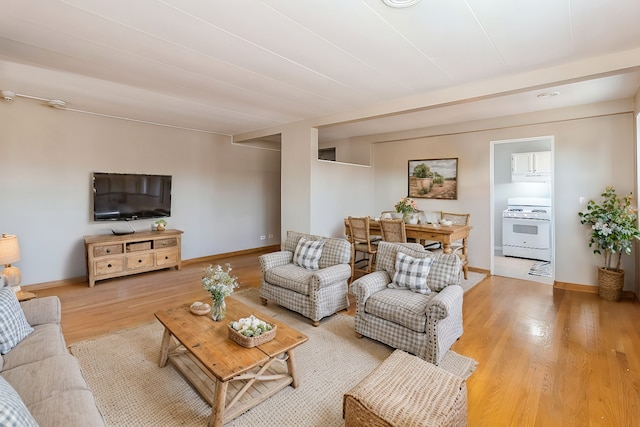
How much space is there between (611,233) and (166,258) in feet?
20.4

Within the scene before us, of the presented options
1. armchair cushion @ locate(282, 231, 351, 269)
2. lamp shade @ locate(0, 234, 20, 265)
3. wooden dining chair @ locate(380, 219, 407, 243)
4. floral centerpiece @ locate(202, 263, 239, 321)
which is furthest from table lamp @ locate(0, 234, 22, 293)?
wooden dining chair @ locate(380, 219, 407, 243)

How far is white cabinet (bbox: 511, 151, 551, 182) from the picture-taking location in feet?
19.7

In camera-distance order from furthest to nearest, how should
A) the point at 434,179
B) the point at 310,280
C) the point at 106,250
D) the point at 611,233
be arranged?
the point at 434,179
the point at 106,250
the point at 611,233
the point at 310,280

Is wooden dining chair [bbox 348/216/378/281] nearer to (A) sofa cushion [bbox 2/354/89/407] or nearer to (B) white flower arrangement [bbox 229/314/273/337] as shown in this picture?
(B) white flower arrangement [bbox 229/314/273/337]

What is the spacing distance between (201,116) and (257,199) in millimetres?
2486

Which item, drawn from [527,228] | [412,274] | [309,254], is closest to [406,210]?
[309,254]

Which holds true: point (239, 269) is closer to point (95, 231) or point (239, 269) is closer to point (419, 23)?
point (95, 231)

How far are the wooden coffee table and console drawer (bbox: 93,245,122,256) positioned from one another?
271 cm

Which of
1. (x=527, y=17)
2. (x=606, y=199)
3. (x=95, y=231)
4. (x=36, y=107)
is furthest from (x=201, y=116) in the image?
(x=606, y=199)

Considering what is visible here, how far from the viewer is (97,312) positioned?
3.44 m

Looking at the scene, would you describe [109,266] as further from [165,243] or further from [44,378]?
[44,378]

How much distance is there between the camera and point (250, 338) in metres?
1.92

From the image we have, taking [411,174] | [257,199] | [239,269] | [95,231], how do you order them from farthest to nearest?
[257,199]
[411,174]
[239,269]
[95,231]

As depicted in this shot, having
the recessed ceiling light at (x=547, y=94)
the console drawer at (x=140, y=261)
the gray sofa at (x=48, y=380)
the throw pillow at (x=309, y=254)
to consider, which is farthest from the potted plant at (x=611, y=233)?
the console drawer at (x=140, y=261)
